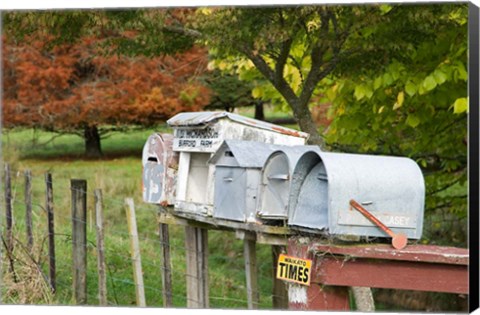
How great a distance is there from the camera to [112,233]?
10.8 metres

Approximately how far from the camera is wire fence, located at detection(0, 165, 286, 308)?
6.12m

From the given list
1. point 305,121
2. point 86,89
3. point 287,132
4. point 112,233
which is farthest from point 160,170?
point 86,89

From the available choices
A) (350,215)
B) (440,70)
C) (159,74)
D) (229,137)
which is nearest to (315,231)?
(350,215)

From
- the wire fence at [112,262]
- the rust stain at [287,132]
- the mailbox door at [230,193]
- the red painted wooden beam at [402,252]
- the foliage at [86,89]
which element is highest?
the foliage at [86,89]

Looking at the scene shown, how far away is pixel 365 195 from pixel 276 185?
2.18 feet

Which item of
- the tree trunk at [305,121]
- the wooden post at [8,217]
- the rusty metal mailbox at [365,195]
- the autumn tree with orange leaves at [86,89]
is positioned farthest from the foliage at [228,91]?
the rusty metal mailbox at [365,195]

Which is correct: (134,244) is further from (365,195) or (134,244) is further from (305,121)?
(365,195)

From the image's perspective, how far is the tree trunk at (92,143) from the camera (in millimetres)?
15134

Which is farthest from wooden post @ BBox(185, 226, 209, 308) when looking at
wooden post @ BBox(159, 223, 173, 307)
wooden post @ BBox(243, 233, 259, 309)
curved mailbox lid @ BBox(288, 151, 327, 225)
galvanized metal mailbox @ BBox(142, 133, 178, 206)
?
curved mailbox lid @ BBox(288, 151, 327, 225)

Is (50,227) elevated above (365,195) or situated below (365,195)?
below

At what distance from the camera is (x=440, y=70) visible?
6059 millimetres

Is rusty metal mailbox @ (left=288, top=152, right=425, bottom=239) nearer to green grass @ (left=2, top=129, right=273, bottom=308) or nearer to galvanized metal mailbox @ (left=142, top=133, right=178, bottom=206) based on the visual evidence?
galvanized metal mailbox @ (left=142, top=133, right=178, bottom=206)

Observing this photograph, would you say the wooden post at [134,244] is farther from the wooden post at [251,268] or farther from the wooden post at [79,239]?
the wooden post at [251,268]

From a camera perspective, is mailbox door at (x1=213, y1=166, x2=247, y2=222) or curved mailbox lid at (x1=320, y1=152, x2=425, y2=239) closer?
curved mailbox lid at (x1=320, y1=152, x2=425, y2=239)
